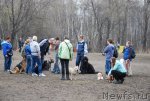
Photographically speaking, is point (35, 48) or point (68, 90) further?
point (35, 48)

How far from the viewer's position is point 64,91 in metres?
14.1

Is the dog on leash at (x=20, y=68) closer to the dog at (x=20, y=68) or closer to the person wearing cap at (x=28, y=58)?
the dog at (x=20, y=68)

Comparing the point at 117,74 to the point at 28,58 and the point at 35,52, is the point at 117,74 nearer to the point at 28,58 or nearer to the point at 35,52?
the point at 35,52

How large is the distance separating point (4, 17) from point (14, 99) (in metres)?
49.9

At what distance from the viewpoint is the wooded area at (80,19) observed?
55.6 m

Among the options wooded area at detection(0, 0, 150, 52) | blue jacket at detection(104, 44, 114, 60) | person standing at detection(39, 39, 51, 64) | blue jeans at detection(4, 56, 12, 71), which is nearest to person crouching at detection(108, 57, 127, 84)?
blue jacket at detection(104, 44, 114, 60)

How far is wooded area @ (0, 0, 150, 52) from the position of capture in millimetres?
55562

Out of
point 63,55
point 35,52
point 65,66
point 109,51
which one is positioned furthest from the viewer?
point 109,51

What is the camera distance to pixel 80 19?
9012cm

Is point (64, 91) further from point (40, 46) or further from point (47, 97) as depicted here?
point (40, 46)

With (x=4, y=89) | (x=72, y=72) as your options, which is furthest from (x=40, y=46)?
(x=4, y=89)

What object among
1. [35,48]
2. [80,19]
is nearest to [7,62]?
[35,48]

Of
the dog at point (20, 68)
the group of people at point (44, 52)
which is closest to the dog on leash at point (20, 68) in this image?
the dog at point (20, 68)

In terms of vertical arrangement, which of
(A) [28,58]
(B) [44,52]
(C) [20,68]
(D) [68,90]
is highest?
(B) [44,52]
